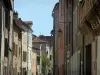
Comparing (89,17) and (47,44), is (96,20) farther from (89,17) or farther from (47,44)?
(47,44)

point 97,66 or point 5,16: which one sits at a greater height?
point 5,16

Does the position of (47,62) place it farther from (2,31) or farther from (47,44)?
(2,31)

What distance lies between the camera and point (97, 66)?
2089 cm

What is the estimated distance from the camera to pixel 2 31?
39.3 metres

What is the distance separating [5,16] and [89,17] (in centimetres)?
2437

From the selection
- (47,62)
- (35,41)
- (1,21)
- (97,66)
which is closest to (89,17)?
(97,66)

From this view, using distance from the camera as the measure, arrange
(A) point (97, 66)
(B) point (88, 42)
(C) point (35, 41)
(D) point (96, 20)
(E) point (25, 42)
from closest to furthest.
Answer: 1. (D) point (96, 20)
2. (A) point (97, 66)
3. (B) point (88, 42)
4. (E) point (25, 42)
5. (C) point (35, 41)

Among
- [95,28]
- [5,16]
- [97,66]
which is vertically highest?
[5,16]

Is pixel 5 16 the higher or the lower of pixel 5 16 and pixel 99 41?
the higher

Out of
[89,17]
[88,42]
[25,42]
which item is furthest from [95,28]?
[25,42]

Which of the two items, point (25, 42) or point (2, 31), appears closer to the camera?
point (2, 31)

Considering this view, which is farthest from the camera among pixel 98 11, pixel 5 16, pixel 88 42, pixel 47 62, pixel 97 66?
pixel 47 62

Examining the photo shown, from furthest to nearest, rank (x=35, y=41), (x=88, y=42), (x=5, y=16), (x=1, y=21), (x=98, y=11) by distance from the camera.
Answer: (x=35, y=41) → (x=5, y=16) → (x=1, y=21) → (x=88, y=42) → (x=98, y=11)

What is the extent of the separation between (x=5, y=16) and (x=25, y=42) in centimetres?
3336
